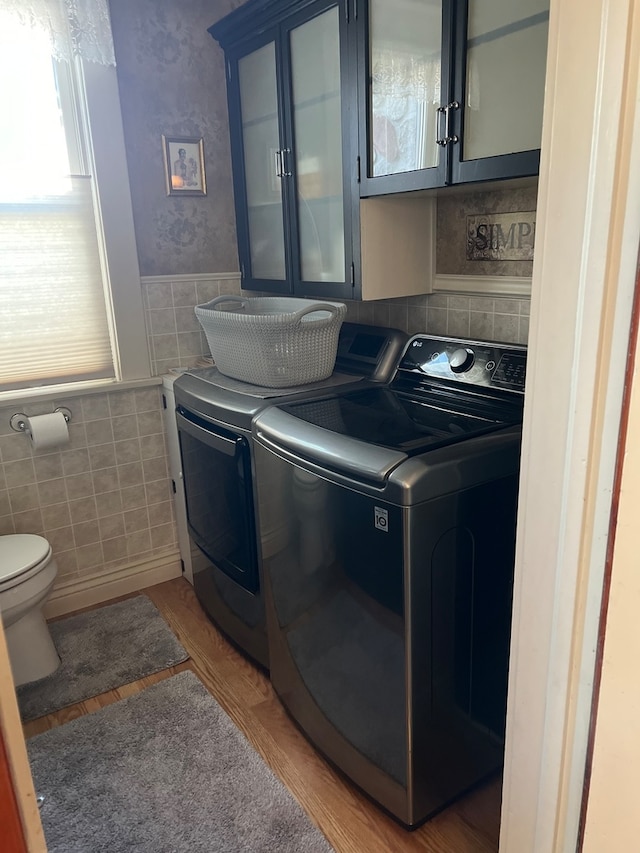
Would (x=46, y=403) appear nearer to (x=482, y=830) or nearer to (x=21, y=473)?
(x=21, y=473)

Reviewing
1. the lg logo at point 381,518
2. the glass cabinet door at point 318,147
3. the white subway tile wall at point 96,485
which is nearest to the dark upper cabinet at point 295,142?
the glass cabinet door at point 318,147

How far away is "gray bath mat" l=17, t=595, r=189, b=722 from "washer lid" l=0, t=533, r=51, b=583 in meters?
0.43

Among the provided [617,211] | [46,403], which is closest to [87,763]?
[46,403]

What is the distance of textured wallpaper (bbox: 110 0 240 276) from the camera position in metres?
2.23

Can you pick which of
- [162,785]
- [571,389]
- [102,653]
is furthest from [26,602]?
[571,389]

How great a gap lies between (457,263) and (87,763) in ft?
6.12

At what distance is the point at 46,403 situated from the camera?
2.24m

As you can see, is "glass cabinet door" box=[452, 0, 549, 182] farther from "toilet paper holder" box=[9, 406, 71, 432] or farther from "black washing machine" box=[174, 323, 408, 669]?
"toilet paper holder" box=[9, 406, 71, 432]

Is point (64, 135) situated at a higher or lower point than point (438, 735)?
higher

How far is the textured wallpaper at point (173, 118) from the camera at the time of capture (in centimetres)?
223

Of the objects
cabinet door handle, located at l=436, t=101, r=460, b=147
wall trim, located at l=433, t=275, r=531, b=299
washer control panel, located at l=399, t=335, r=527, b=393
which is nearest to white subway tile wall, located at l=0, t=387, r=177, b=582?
washer control panel, located at l=399, t=335, r=527, b=393

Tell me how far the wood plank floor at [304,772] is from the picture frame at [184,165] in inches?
66.5

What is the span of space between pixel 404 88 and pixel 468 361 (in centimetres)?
77

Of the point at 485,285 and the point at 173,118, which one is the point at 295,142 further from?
the point at 485,285
